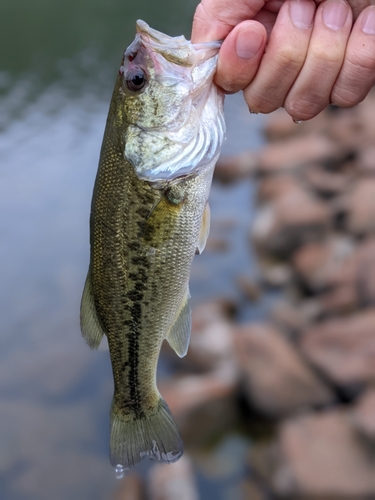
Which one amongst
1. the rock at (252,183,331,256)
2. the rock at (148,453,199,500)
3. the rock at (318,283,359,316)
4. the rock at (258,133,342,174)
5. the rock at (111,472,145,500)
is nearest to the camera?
the rock at (148,453,199,500)

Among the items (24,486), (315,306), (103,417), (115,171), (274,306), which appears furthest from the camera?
(274,306)

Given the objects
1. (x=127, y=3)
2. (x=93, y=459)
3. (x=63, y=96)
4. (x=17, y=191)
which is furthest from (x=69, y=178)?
(x=127, y=3)

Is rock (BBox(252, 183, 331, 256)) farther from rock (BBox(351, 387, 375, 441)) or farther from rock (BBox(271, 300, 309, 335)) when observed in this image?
rock (BBox(351, 387, 375, 441))

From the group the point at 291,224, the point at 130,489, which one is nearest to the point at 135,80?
the point at 130,489

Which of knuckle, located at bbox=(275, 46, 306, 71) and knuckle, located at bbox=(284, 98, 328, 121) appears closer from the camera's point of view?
knuckle, located at bbox=(275, 46, 306, 71)

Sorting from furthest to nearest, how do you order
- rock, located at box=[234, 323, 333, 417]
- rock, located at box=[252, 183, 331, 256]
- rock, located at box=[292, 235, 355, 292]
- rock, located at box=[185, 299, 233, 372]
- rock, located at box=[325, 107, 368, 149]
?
rock, located at box=[325, 107, 368, 149] → rock, located at box=[252, 183, 331, 256] → rock, located at box=[292, 235, 355, 292] → rock, located at box=[185, 299, 233, 372] → rock, located at box=[234, 323, 333, 417]

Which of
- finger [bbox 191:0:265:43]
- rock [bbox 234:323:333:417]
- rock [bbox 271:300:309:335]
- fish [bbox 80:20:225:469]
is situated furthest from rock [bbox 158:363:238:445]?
finger [bbox 191:0:265:43]

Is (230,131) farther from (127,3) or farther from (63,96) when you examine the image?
(127,3)
